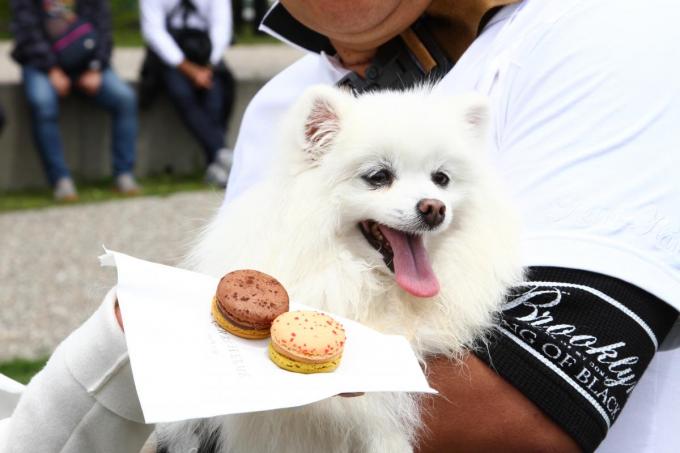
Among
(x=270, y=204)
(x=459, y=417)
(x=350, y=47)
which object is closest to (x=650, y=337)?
(x=459, y=417)

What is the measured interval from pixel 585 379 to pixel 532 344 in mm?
86

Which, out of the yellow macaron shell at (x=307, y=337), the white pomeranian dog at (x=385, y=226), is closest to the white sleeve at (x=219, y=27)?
the white pomeranian dog at (x=385, y=226)

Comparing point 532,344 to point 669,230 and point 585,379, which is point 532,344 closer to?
point 585,379

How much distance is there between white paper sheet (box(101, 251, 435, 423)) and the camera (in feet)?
3.72

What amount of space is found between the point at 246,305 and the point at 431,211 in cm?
36

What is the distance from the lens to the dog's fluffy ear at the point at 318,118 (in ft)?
5.00

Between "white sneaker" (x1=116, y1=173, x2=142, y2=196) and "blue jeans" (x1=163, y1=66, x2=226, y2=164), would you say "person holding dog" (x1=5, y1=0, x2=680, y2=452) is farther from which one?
"blue jeans" (x1=163, y1=66, x2=226, y2=164)

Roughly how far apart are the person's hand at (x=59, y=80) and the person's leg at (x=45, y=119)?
1.3 inches

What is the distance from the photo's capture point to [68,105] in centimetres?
795

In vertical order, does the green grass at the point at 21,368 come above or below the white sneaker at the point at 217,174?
above

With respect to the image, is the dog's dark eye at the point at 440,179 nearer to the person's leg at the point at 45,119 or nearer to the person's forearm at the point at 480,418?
the person's forearm at the point at 480,418

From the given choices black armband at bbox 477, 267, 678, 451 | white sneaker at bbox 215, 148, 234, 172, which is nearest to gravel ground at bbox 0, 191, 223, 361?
white sneaker at bbox 215, 148, 234, 172

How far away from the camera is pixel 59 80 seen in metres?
7.33

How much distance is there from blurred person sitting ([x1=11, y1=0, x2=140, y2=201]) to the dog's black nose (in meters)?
6.21
